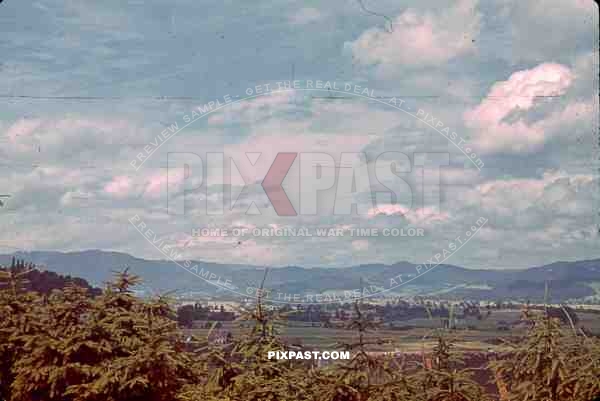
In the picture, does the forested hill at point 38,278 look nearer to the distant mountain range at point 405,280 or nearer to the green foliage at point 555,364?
the distant mountain range at point 405,280

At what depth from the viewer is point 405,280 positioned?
9406mm

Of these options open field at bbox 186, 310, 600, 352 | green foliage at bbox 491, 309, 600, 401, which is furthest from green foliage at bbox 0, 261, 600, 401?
open field at bbox 186, 310, 600, 352

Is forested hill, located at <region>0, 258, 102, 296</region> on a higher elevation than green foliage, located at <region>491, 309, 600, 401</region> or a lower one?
higher

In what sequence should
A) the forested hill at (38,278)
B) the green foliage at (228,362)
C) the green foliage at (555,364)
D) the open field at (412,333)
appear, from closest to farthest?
the green foliage at (555,364) → the green foliage at (228,362) → the open field at (412,333) → the forested hill at (38,278)

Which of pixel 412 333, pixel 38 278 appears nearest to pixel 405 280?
pixel 412 333

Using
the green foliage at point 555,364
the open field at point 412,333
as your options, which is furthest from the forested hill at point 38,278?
the green foliage at point 555,364

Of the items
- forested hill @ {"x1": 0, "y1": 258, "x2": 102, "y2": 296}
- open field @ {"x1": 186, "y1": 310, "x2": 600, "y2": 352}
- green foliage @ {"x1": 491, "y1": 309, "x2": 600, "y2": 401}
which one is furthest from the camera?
forested hill @ {"x1": 0, "y1": 258, "x2": 102, "y2": 296}

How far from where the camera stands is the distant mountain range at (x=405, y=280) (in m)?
9.26

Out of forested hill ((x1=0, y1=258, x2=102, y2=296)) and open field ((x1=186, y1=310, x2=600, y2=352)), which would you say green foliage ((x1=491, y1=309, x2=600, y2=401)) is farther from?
forested hill ((x1=0, y1=258, x2=102, y2=296))

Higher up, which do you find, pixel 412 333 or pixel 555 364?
pixel 412 333

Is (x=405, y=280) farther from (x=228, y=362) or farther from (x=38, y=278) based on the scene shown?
(x=38, y=278)

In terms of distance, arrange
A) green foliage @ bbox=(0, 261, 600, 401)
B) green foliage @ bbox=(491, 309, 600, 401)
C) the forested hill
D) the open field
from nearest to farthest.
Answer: green foliage @ bbox=(491, 309, 600, 401), green foliage @ bbox=(0, 261, 600, 401), the open field, the forested hill

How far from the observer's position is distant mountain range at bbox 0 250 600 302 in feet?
30.4

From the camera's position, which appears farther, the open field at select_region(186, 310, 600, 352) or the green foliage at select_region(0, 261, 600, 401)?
the open field at select_region(186, 310, 600, 352)
